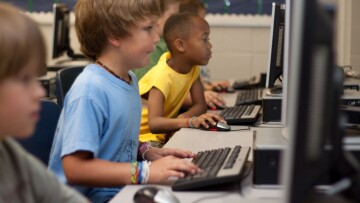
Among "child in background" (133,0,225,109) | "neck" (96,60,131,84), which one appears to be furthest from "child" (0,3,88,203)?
"child in background" (133,0,225,109)

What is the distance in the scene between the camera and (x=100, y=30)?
73.7 inches

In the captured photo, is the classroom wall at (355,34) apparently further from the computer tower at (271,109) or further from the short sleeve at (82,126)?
the short sleeve at (82,126)

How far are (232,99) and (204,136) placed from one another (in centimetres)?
114

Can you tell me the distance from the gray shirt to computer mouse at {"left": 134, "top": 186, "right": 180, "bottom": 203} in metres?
0.16

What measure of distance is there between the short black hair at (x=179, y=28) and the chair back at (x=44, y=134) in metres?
0.83

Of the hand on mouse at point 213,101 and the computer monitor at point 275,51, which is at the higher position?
the computer monitor at point 275,51

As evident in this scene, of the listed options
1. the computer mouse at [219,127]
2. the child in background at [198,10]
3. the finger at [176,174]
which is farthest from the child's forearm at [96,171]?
the child in background at [198,10]

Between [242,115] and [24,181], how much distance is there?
1486 mm

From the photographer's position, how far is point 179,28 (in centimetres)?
296

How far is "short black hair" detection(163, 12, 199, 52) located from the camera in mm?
2943

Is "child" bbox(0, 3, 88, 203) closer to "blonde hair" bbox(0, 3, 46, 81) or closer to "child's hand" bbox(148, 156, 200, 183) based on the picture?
"blonde hair" bbox(0, 3, 46, 81)

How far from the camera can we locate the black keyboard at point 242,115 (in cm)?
254

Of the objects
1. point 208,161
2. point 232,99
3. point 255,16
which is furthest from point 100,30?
point 255,16

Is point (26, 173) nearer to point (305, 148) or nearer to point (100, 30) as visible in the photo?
point (305, 148)
